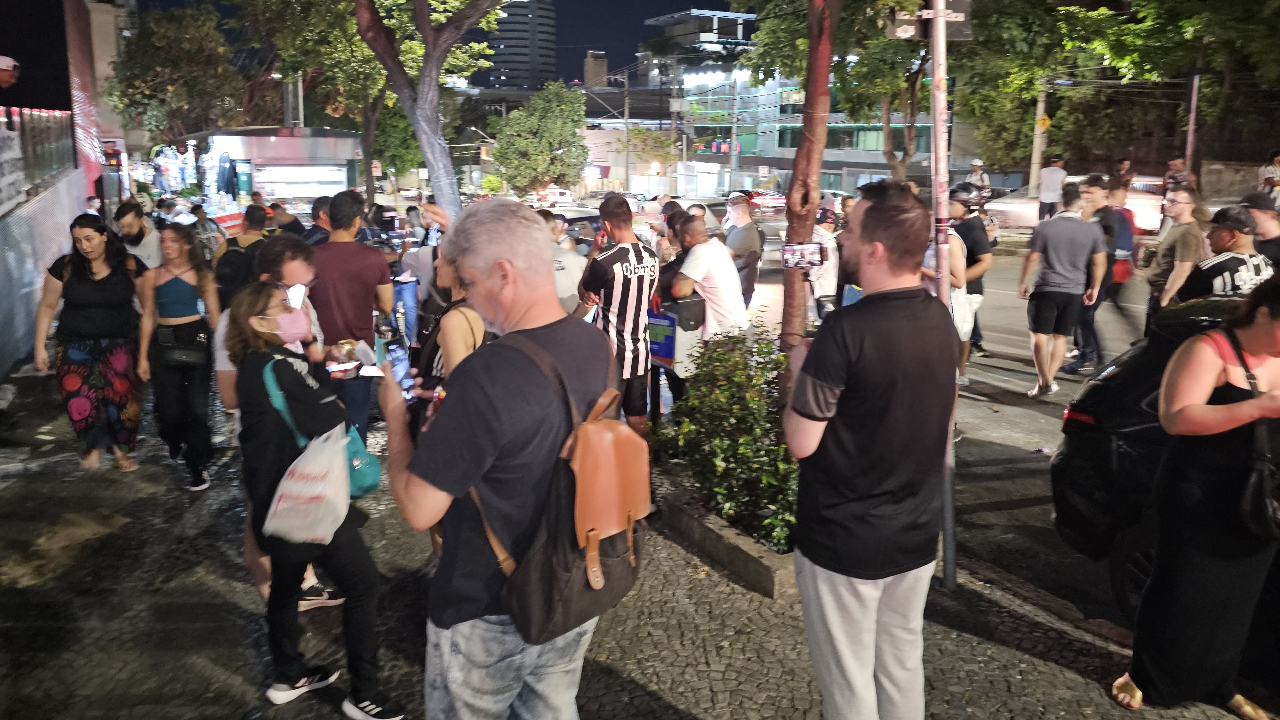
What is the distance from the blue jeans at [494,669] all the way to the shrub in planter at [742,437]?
2.47 m

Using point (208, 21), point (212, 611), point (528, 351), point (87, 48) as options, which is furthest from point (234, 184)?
point (528, 351)

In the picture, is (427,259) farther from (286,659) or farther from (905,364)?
(905,364)

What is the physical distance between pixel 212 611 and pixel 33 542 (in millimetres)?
1683

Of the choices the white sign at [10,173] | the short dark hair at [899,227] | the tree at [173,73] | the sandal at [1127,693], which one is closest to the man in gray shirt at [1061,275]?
the sandal at [1127,693]

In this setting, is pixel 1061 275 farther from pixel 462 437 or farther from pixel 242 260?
pixel 462 437

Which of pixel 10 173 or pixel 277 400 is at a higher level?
pixel 10 173

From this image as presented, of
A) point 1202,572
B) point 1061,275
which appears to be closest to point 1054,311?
point 1061,275

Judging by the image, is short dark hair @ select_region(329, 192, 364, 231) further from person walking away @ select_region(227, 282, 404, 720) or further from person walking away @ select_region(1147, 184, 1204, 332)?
person walking away @ select_region(1147, 184, 1204, 332)

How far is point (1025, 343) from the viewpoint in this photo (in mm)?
11758

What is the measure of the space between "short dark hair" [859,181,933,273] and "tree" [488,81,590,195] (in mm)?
59220

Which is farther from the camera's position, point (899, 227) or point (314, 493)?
point (314, 493)

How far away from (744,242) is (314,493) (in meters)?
6.14

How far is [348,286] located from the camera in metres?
5.66

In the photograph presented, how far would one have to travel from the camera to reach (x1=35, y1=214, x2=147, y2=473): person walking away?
6188 millimetres
